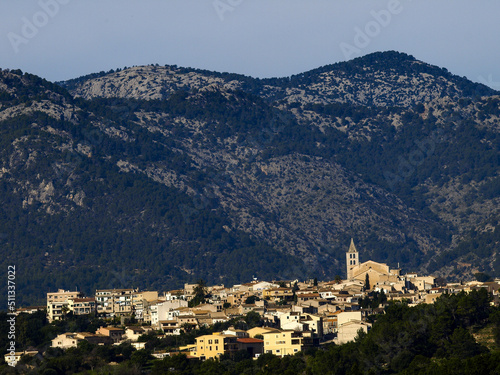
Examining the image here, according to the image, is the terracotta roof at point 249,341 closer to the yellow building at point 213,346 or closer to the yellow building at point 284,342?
the yellow building at point 213,346

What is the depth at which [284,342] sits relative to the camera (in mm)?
163375

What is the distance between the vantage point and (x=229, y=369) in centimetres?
15200

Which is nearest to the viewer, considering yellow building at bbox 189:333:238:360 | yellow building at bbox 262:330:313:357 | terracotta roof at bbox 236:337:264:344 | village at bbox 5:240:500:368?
yellow building at bbox 189:333:238:360

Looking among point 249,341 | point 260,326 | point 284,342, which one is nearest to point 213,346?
point 249,341

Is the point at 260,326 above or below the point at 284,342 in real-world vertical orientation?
above

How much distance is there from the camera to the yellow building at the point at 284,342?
16200 centimetres

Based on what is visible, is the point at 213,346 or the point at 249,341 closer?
the point at 213,346

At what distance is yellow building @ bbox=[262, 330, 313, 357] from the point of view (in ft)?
531

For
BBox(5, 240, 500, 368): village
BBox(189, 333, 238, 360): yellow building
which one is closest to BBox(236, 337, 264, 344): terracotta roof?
BBox(5, 240, 500, 368): village

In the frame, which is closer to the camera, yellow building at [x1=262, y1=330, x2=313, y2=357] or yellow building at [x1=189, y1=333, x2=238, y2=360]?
yellow building at [x1=189, y1=333, x2=238, y2=360]

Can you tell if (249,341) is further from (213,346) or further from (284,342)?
(213,346)

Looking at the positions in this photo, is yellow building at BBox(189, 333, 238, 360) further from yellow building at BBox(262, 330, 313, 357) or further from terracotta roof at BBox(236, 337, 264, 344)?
yellow building at BBox(262, 330, 313, 357)

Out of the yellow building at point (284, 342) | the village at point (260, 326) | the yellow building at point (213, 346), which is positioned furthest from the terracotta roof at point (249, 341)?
the yellow building at point (284, 342)

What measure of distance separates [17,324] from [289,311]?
37.4 meters
